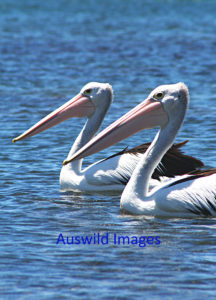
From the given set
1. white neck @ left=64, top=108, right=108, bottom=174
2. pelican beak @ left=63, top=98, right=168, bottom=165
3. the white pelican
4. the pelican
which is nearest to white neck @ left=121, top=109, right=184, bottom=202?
the white pelican

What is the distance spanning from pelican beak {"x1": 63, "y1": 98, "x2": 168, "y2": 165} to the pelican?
597mm

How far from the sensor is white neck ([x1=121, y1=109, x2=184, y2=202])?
22.0 ft

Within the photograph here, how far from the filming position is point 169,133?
691 cm

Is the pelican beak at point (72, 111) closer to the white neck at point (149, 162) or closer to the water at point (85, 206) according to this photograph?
the water at point (85, 206)

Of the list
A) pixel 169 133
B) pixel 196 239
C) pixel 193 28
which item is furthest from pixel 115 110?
pixel 193 28

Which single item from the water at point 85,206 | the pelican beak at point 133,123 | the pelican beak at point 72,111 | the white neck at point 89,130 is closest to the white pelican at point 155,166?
the pelican beak at point 133,123

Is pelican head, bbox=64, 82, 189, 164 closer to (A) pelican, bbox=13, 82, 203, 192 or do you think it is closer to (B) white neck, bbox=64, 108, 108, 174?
(A) pelican, bbox=13, 82, 203, 192

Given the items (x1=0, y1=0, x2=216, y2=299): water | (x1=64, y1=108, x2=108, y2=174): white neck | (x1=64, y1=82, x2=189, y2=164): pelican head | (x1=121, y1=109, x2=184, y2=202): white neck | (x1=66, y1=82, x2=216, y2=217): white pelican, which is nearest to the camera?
(x1=0, y1=0, x2=216, y2=299): water

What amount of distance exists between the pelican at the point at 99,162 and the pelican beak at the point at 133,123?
1.96 ft

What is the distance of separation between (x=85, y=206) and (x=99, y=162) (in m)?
0.79

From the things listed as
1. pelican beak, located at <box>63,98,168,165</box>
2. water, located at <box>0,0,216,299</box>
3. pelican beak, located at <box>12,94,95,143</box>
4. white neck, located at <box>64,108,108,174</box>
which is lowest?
water, located at <box>0,0,216,299</box>

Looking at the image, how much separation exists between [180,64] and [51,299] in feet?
46.7

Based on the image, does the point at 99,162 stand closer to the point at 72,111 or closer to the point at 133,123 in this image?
the point at 72,111

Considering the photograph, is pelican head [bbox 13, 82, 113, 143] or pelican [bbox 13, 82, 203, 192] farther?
pelican head [bbox 13, 82, 113, 143]
